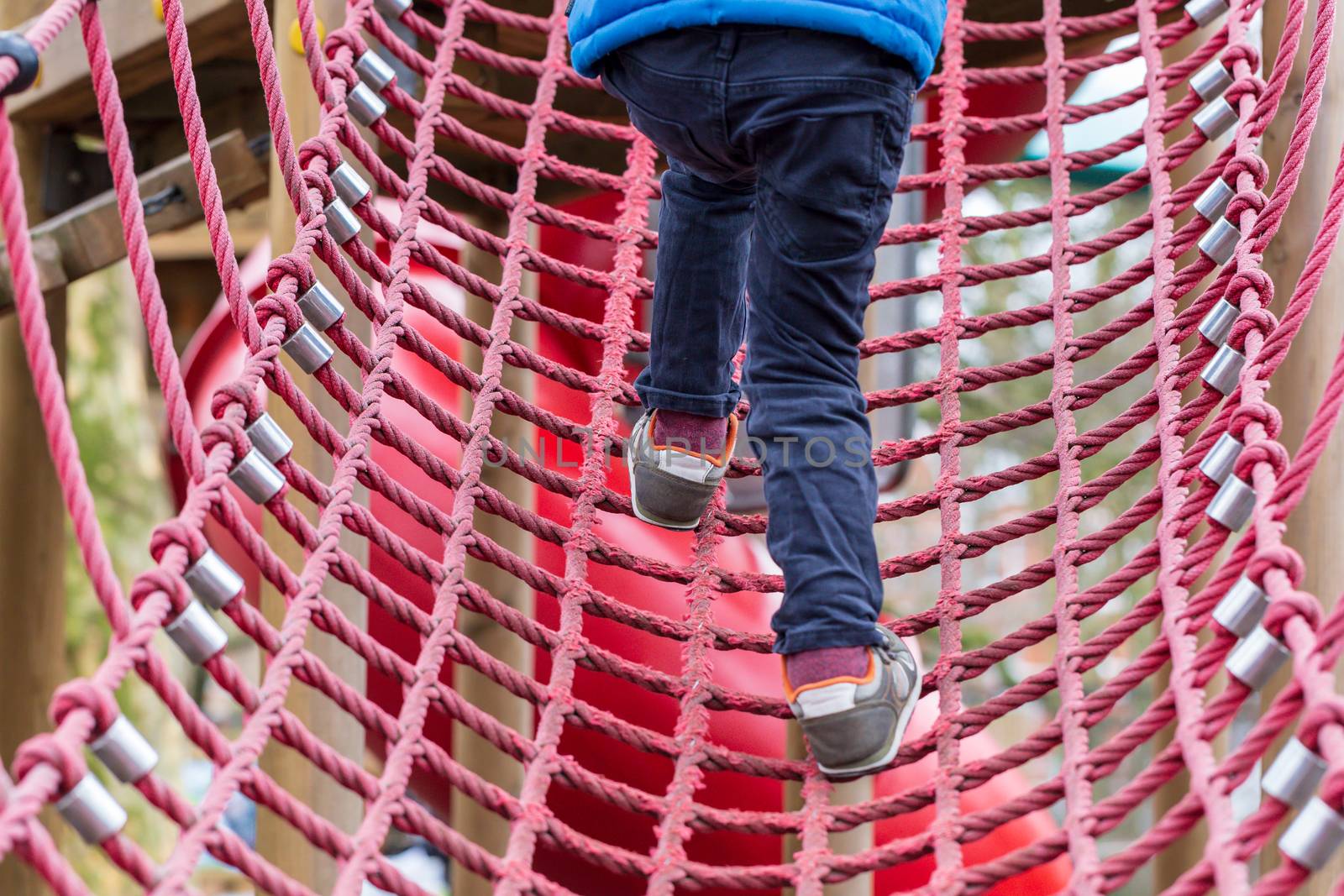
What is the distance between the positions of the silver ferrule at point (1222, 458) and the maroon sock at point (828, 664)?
234 mm

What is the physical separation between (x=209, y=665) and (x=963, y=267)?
0.75 meters

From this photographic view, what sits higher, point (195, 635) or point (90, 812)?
point (195, 635)

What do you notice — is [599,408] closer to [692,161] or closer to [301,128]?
[692,161]

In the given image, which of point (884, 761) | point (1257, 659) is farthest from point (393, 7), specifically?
point (1257, 659)

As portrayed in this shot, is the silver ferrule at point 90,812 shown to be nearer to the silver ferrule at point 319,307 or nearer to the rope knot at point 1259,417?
the silver ferrule at point 319,307

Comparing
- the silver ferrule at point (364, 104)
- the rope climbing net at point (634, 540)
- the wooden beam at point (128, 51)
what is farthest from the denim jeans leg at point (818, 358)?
the wooden beam at point (128, 51)

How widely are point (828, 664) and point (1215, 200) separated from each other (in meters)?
0.50

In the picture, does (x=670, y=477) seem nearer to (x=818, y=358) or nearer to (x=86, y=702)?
(x=818, y=358)

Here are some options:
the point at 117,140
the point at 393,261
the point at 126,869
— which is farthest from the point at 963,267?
the point at 126,869

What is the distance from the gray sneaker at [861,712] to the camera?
32.5 inches

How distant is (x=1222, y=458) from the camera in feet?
2.70

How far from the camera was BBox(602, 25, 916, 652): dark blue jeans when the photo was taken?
814 mm

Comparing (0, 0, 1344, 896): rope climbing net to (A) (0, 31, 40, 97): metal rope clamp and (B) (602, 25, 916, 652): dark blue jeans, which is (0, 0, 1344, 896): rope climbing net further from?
(B) (602, 25, 916, 652): dark blue jeans

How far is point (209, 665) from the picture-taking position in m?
0.71
